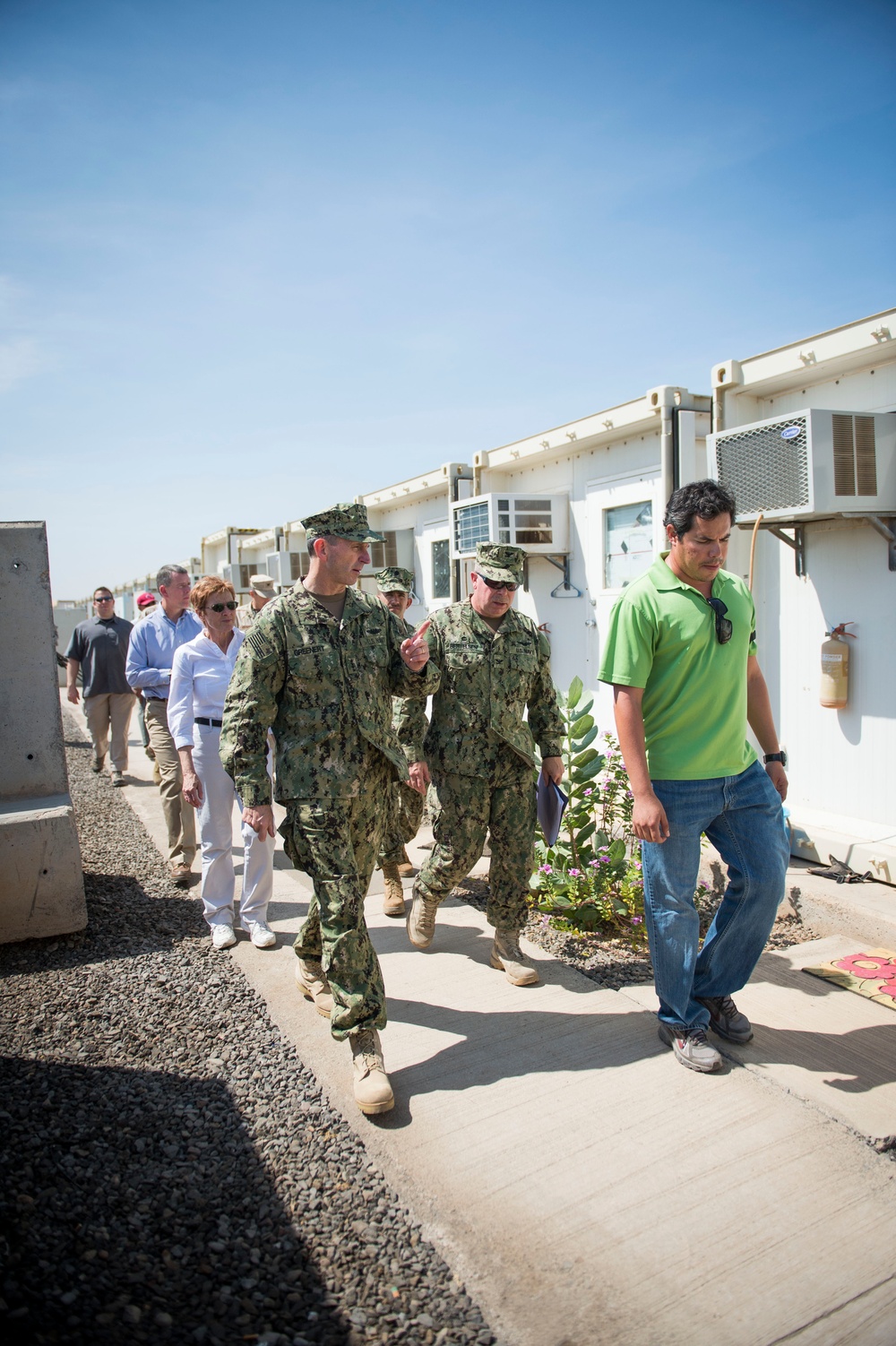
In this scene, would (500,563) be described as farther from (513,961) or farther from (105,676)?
(105,676)

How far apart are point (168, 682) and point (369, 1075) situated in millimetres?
4352

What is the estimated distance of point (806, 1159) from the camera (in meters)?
2.53

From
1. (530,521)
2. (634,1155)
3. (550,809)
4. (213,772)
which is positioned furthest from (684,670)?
(530,521)

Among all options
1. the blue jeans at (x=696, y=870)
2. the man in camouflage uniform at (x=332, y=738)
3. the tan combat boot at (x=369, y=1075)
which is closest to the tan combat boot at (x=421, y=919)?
the man in camouflage uniform at (x=332, y=738)

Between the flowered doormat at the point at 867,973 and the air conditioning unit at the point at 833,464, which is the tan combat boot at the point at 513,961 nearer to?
the flowered doormat at the point at 867,973

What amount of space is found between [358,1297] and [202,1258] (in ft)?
1.40

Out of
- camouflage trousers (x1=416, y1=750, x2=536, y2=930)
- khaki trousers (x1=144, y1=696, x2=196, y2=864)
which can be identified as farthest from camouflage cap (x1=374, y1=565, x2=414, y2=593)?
camouflage trousers (x1=416, y1=750, x2=536, y2=930)

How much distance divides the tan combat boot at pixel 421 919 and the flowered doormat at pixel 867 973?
171cm

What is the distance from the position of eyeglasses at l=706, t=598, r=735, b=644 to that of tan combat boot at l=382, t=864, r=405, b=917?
8.13 ft

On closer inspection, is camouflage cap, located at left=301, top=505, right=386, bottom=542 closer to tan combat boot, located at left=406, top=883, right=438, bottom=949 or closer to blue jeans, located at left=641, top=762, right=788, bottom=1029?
blue jeans, located at left=641, top=762, right=788, bottom=1029

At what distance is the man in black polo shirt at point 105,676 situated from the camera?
915 cm

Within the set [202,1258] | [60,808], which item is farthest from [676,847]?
[60,808]

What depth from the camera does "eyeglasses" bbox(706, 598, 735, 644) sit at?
118 inches

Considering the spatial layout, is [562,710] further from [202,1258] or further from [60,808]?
[202,1258]
